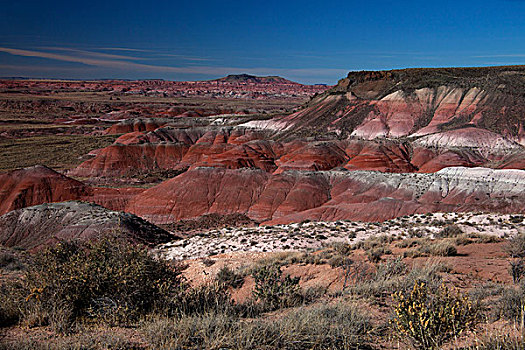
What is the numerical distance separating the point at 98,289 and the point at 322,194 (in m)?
37.3

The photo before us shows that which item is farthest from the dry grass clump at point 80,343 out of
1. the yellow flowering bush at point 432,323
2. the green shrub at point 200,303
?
the yellow flowering bush at point 432,323

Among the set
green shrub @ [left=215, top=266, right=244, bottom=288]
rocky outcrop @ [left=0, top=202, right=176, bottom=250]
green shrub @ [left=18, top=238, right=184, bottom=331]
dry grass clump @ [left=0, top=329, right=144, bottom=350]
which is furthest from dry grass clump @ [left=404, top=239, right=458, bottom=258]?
rocky outcrop @ [left=0, top=202, right=176, bottom=250]

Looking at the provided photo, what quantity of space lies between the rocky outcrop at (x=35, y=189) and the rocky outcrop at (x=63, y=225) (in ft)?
51.7

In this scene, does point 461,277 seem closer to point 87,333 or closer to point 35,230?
point 87,333

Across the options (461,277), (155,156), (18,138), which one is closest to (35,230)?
(461,277)

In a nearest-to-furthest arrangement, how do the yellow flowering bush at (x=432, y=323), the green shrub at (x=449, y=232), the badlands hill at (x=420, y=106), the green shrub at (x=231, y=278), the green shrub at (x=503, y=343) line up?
1. the green shrub at (x=503, y=343)
2. the yellow flowering bush at (x=432, y=323)
3. the green shrub at (x=231, y=278)
4. the green shrub at (x=449, y=232)
5. the badlands hill at (x=420, y=106)

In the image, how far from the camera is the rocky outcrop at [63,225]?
24047 mm

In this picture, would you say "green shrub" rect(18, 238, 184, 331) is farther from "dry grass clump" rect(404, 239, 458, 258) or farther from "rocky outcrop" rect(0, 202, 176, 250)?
"rocky outcrop" rect(0, 202, 176, 250)

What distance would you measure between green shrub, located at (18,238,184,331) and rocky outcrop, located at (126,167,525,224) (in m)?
26.9

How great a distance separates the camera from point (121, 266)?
6.24 meters

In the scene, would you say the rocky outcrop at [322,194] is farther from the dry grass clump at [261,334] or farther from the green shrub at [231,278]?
the dry grass clump at [261,334]

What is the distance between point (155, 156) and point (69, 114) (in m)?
87.6

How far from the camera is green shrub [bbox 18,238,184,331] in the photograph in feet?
18.8

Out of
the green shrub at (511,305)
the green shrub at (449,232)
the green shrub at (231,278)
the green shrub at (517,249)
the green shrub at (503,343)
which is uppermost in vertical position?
the green shrub at (503,343)
